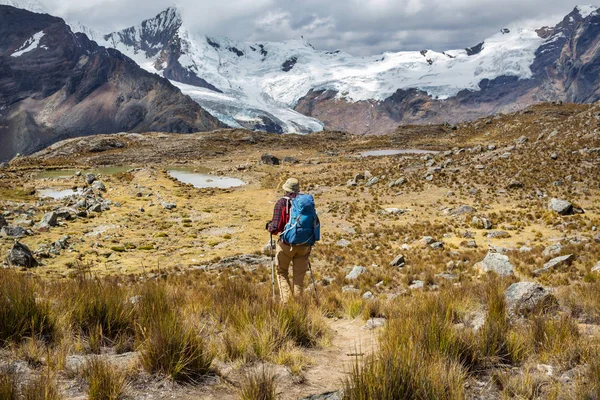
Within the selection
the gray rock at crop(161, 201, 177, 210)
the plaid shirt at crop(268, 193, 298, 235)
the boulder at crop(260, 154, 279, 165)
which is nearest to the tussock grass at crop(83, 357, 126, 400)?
the plaid shirt at crop(268, 193, 298, 235)

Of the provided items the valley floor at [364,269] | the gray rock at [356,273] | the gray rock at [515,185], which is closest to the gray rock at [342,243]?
the valley floor at [364,269]

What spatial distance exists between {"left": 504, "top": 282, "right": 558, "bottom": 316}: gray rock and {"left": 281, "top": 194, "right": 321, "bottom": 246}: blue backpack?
3.79 m

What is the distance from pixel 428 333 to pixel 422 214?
22.1 m

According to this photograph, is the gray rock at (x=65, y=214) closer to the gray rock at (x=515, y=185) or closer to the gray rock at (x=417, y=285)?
the gray rock at (x=417, y=285)

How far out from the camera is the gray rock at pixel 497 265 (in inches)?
501

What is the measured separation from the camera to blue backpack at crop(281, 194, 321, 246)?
8.09 m

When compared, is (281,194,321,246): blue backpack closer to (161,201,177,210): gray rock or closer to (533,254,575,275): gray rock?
(533,254,575,275): gray rock

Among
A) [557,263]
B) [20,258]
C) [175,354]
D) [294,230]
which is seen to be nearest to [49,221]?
[20,258]

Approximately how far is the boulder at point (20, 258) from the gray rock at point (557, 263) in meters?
17.4

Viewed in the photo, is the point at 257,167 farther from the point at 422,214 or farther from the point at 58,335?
the point at 58,335

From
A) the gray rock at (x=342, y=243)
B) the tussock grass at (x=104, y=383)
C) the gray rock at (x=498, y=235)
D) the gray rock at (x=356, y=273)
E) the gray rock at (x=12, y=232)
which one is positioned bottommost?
the gray rock at (x=342, y=243)

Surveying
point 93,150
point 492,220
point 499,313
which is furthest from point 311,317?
point 93,150

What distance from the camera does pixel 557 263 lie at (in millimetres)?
12703

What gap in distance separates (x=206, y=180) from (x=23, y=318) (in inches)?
1927
